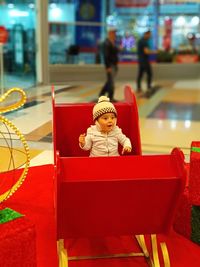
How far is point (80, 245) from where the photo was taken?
8.63ft

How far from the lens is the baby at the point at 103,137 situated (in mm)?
2754

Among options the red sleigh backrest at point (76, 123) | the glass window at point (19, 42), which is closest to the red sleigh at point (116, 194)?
the red sleigh backrest at point (76, 123)

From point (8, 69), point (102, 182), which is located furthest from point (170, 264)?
point (8, 69)

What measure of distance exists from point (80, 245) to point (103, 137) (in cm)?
75

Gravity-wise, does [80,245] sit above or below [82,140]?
below

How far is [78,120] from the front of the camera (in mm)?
3137

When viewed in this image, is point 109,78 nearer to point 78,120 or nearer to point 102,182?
point 78,120

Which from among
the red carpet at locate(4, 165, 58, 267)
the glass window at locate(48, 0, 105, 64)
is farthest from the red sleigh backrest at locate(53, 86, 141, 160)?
the glass window at locate(48, 0, 105, 64)

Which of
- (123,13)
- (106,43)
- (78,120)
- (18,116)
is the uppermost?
(123,13)

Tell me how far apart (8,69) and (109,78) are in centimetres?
278

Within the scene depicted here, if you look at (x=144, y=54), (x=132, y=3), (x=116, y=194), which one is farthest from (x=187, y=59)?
(x=116, y=194)

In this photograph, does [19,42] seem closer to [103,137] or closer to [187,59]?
[187,59]

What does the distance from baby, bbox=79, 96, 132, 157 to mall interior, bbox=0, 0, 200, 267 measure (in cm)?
26

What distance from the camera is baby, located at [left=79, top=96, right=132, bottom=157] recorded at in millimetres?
2754
